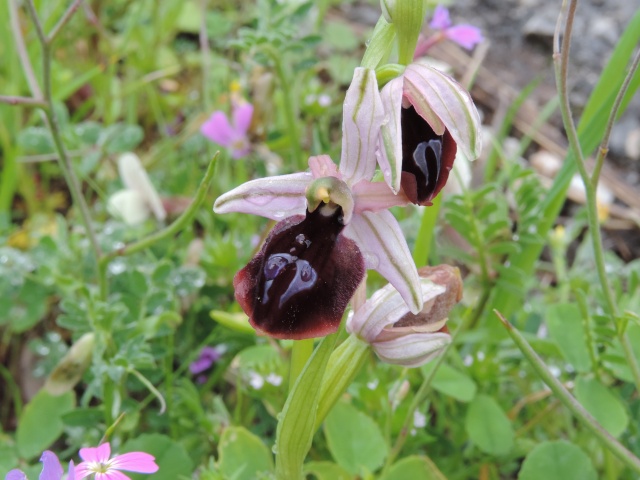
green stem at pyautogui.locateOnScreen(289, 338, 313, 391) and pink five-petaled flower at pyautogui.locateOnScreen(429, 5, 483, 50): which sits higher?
pink five-petaled flower at pyautogui.locateOnScreen(429, 5, 483, 50)

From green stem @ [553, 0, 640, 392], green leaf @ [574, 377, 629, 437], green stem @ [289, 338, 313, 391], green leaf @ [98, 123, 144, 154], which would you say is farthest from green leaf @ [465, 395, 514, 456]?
green leaf @ [98, 123, 144, 154]

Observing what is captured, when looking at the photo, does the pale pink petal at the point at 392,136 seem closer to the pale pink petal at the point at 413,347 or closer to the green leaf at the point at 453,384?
the pale pink petal at the point at 413,347

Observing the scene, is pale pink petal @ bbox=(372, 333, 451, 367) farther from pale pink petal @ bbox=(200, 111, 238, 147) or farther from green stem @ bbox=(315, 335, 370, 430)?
pale pink petal @ bbox=(200, 111, 238, 147)

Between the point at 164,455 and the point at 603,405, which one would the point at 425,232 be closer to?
the point at 603,405

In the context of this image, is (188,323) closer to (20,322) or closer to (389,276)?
(20,322)

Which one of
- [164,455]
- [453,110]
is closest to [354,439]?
[164,455]

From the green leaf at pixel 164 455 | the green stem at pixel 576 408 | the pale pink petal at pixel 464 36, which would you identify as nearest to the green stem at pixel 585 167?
the green stem at pixel 576 408
